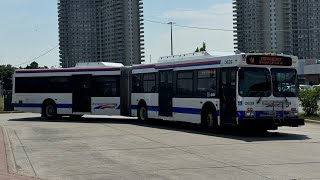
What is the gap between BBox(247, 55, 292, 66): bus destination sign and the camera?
1750cm

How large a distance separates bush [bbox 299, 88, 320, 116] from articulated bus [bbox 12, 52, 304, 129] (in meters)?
8.84

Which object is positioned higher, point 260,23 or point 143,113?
point 260,23

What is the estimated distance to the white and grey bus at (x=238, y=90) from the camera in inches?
682

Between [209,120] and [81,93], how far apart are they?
10264 mm

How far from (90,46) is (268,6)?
1013 inches

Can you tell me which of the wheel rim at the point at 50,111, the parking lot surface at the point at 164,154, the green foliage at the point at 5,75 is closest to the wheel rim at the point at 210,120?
the parking lot surface at the point at 164,154

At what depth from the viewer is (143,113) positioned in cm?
2467

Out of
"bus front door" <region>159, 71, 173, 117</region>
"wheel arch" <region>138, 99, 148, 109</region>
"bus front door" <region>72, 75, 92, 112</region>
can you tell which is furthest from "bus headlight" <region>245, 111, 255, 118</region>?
"bus front door" <region>72, 75, 92, 112</region>

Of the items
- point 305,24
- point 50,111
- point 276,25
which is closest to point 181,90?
point 50,111

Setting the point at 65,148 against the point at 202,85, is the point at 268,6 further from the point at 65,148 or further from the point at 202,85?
the point at 65,148

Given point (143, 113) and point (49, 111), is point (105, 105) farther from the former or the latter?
point (49, 111)

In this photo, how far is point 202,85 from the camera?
19672 millimetres

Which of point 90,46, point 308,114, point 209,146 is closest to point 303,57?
point 90,46

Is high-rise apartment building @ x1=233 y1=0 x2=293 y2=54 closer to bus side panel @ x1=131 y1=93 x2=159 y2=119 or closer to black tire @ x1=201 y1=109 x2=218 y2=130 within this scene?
bus side panel @ x1=131 y1=93 x2=159 y2=119
